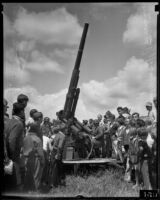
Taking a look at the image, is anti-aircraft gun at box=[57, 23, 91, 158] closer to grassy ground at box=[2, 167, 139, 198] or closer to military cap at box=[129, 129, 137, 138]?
grassy ground at box=[2, 167, 139, 198]

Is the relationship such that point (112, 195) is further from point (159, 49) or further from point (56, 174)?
point (159, 49)

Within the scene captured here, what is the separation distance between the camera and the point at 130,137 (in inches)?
273

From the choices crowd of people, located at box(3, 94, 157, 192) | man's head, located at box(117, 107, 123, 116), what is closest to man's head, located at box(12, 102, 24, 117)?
crowd of people, located at box(3, 94, 157, 192)

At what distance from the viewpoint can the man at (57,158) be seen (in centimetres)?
695

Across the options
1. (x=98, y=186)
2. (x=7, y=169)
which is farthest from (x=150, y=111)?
(x=7, y=169)

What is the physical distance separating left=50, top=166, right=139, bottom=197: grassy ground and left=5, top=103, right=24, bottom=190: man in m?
0.61

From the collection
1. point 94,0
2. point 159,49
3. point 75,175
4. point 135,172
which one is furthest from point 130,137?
point 94,0

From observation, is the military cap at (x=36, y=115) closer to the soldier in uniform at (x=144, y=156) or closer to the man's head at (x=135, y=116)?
the man's head at (x=135, y=116)

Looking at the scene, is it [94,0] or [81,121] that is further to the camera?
[81,121]

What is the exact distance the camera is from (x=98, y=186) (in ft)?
22.1

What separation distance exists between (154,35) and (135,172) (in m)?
2.08

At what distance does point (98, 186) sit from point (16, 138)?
144 cm

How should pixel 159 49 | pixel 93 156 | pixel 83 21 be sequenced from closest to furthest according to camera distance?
pixel 159 49 → pixel 83 21 → pixel 93 156

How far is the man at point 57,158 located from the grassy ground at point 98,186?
14 cm
